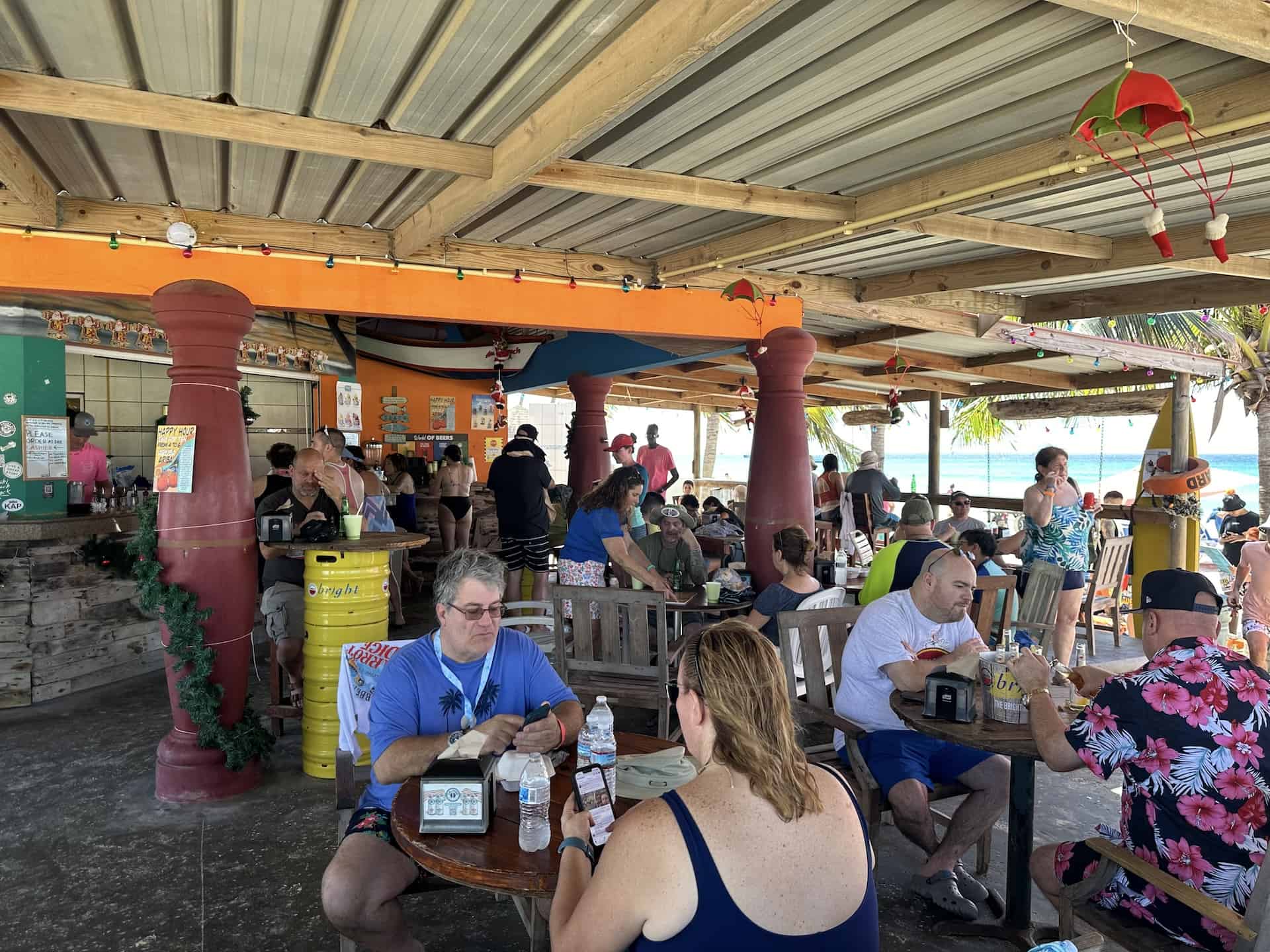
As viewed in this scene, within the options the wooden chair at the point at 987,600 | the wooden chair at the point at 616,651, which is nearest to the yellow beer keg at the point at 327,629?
the wooden chair at the point at 616,651

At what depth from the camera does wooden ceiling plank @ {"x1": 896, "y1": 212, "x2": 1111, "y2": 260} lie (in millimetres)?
4332

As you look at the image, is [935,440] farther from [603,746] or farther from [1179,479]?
[603,746]

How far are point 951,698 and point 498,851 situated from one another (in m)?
1.64

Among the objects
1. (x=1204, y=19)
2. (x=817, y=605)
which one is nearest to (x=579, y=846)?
(x=1204, y=19)

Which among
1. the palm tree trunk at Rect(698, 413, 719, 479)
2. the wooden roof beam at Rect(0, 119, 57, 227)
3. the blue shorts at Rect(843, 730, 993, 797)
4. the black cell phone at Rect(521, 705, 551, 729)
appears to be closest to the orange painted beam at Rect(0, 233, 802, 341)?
the wooden roof beam at Rect(0, 119, 57, 227)

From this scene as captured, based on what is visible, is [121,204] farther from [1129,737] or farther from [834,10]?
[1129,737]

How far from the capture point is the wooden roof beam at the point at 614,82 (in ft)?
6.87

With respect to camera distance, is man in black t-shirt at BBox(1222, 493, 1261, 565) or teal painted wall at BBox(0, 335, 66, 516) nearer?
teal painted wall at BBox(0, 335, 66, 516)

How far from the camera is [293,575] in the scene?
4.92 m

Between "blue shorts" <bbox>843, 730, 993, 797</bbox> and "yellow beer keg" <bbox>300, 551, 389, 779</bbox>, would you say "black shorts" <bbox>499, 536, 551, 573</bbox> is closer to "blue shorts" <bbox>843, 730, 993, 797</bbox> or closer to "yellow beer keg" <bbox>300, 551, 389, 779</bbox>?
"yellow beer keg" <bbox>300, 551, 389, 779</bbox>

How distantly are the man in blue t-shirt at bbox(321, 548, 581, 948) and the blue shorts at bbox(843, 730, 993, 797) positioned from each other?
1.27m

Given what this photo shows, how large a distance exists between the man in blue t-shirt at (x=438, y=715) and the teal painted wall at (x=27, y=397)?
4.64 m

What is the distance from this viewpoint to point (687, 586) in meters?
5.32

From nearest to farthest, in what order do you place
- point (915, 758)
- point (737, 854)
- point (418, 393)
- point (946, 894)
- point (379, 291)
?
1. point (737, 854)
2. point (946, 894)
3. point (915, 758)
4. point (379, 291)
5. point (418, 393)
